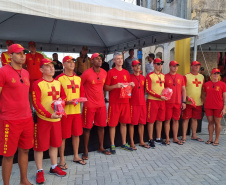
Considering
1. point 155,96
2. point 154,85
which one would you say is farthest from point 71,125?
point 154,85

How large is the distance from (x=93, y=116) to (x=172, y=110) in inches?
76.7

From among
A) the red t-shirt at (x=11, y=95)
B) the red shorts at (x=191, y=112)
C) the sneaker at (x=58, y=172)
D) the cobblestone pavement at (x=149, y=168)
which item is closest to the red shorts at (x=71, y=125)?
the sneaker at (x=58, y=172)

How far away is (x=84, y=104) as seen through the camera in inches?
145

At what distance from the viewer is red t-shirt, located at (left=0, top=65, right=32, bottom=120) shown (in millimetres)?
2430

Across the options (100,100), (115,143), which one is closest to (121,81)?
(100,100)

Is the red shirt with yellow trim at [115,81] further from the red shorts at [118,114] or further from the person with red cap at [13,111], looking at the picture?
the person with red cap at [13,111]

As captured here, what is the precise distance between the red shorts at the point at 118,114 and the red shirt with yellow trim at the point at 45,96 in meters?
1.32

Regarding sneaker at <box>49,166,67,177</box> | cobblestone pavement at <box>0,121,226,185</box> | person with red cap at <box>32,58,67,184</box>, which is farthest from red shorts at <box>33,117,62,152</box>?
cobblestone pavement at <box>0,121,226,185</box>

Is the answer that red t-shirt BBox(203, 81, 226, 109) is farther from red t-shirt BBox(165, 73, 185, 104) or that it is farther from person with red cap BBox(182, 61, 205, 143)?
red t-shirt BBox(165, 73, 185, 104)

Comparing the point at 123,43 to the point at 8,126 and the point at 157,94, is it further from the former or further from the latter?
the point at 8,126

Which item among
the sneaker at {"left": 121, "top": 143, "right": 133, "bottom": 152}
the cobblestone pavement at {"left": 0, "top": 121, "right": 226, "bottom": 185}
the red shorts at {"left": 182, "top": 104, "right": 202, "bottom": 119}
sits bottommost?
the cobblestone pavement at {"left": 0, "top": 121, "right": 226, "bottom": 185}

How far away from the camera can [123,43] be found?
7523 millimetres

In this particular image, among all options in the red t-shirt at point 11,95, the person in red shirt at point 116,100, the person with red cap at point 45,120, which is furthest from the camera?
the person in red shirt at point 116,100

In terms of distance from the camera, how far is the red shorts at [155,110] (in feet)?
14.3
